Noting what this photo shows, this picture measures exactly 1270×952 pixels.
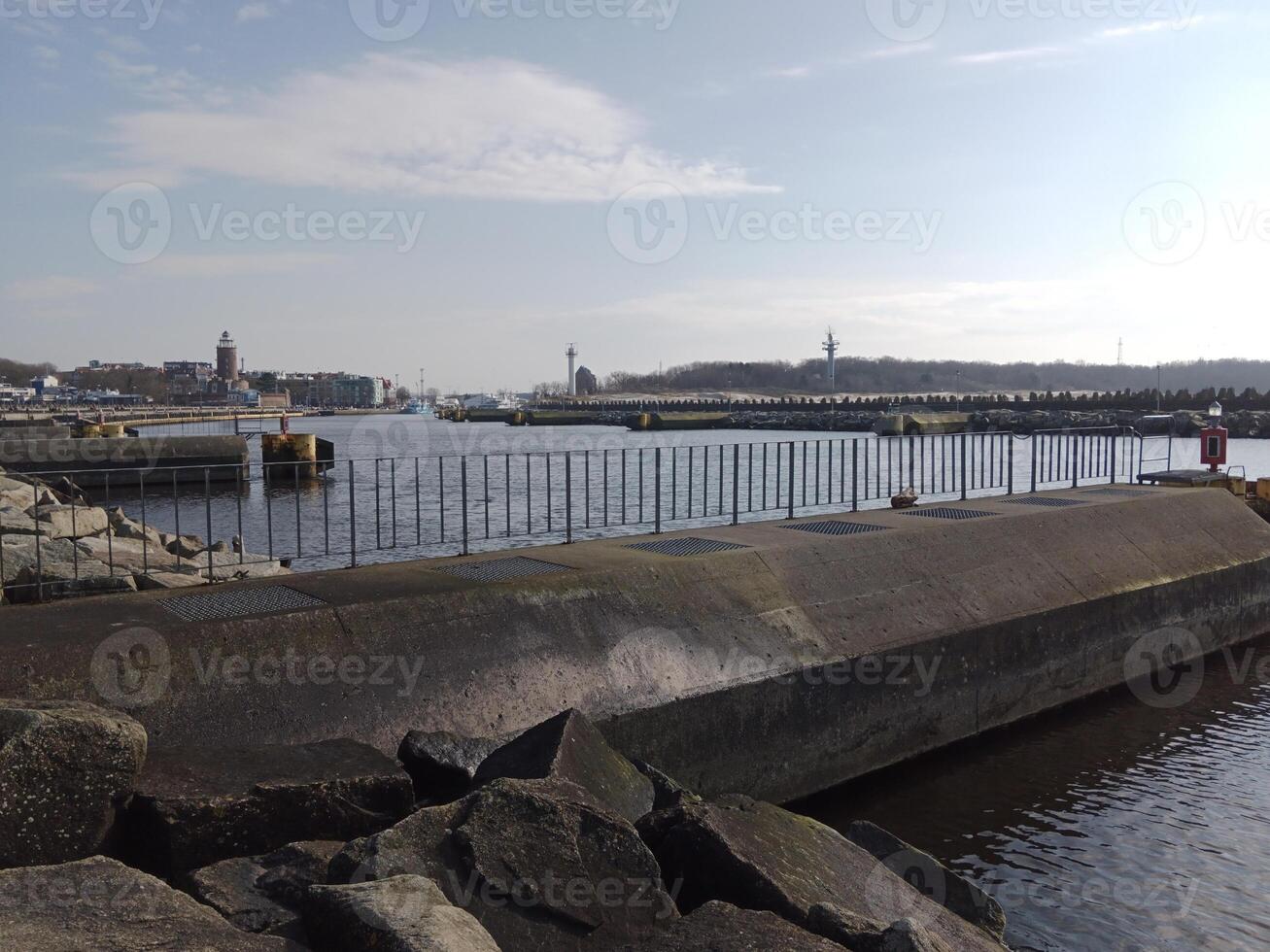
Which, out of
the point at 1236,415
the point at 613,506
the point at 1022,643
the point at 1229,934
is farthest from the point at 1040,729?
the point at 1236,415

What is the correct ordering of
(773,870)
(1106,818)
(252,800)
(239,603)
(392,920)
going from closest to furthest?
(392,920) → (252,800) → (773,870) → (239,603) → (1106,818)

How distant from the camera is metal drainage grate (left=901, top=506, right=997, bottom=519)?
1177cm

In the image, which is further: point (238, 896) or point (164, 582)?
point (164, 582)

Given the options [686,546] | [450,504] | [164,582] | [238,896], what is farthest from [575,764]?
[450,504]

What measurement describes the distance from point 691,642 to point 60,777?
177 inches

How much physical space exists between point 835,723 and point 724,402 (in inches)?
6368

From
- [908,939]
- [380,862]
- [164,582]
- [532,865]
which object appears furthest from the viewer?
[164,582]

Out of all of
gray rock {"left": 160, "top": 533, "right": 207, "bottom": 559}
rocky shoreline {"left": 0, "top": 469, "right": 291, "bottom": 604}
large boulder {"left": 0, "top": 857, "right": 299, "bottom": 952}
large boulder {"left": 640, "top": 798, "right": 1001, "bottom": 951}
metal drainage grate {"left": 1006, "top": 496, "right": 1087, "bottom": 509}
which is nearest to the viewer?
large boulder {"left": 0, "top": 857, "right": 299, "bottom": 952}

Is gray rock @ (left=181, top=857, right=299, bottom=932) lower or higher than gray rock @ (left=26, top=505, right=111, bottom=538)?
lower

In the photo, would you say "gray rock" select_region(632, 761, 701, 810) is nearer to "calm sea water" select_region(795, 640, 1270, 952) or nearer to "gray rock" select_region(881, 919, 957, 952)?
"gray rock" select_region(881, 919, 957, 952)

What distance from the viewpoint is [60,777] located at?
4.37m
